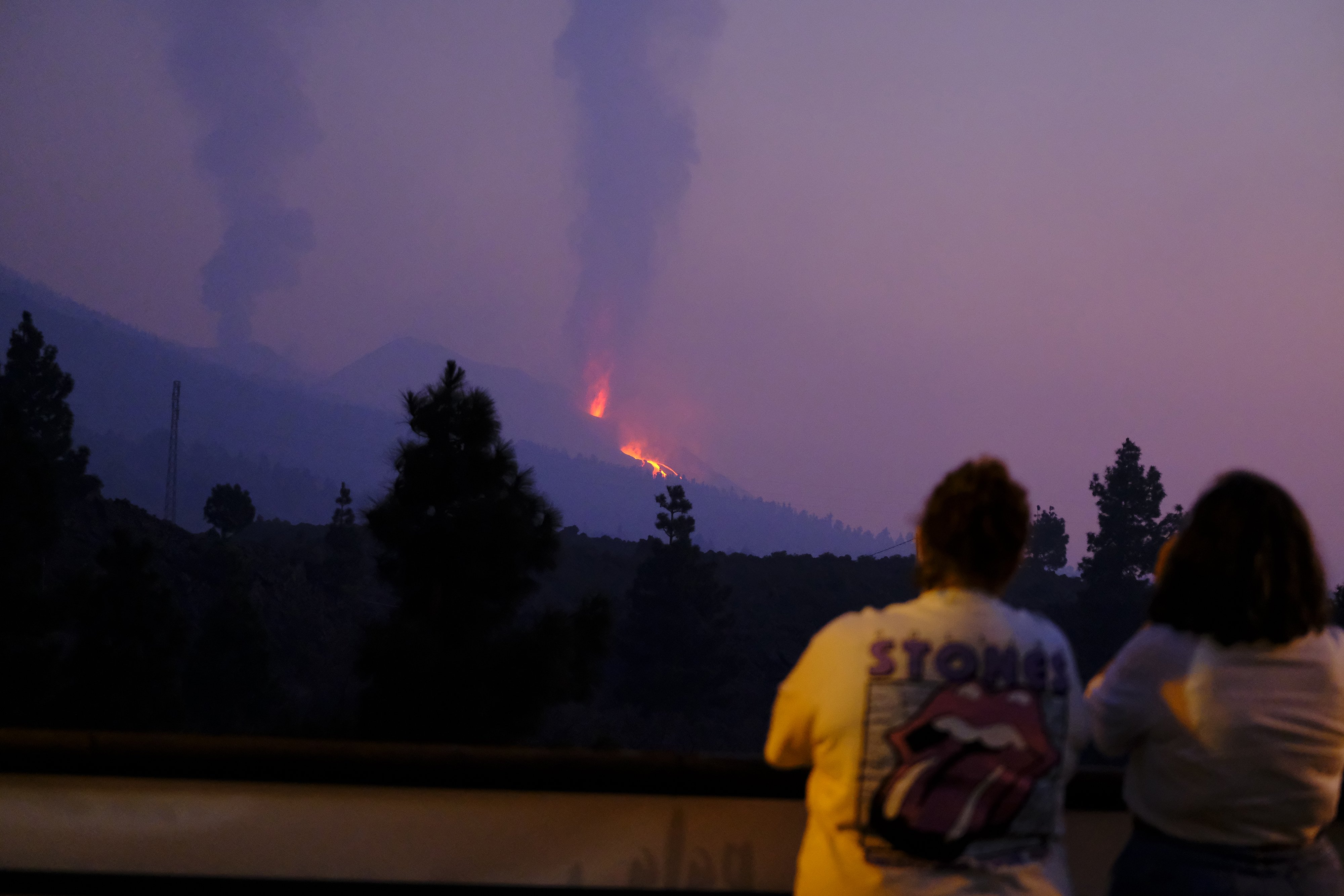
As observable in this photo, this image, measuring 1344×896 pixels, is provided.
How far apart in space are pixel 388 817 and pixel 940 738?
1.37 m

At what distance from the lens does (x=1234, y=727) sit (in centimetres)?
153

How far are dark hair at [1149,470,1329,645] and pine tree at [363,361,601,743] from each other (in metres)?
10.5

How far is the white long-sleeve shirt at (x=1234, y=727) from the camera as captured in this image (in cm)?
154

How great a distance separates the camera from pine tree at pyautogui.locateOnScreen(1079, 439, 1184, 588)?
48.8 metres

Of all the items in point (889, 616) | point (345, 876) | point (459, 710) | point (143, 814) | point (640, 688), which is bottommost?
point (640, 688)

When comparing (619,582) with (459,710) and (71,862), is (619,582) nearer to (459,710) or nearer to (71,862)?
(459,710)

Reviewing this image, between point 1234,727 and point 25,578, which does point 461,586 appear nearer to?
point 25,578

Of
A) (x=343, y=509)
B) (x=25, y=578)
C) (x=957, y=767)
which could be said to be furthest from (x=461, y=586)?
(x=343, y=509)

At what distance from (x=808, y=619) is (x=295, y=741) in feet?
184

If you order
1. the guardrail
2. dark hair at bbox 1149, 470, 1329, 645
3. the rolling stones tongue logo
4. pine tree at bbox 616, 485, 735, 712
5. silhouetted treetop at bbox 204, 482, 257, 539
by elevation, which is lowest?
pine tree at bbox 616, 485, 735, 712

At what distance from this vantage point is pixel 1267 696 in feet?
5.05

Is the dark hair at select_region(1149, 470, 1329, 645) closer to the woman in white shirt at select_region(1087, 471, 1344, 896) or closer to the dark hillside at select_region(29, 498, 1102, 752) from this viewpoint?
the woman in white shirt at select_region(1087, 471, 1344, 896)

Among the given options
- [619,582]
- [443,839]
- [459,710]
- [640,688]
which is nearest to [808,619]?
[619,582]

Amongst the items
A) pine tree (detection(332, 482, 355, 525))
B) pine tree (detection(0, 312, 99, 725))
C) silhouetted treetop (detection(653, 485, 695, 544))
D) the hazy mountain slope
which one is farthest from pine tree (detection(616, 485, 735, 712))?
the hazy mountain slope
